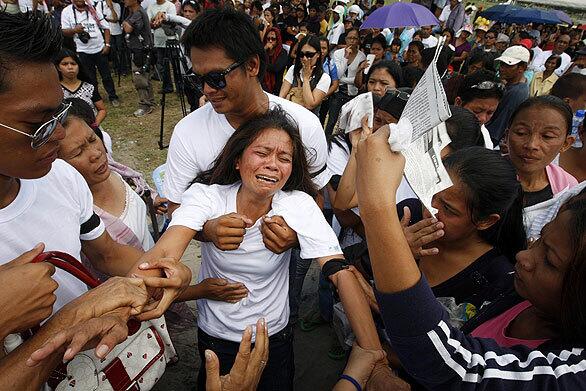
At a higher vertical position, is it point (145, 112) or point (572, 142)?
point (572, 142)

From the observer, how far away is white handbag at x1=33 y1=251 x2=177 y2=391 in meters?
1.29

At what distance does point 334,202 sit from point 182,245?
118 centimetres

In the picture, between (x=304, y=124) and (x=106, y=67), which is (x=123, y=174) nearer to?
(x=304, y=124)

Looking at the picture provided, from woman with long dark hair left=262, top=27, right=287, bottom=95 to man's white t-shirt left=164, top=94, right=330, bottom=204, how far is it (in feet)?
17.7

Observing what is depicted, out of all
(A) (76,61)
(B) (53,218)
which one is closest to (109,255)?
(B) (53,218)

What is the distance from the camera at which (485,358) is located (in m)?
1.08

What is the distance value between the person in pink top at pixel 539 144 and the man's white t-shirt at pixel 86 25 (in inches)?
295

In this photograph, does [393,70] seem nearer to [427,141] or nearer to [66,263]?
[427,141]

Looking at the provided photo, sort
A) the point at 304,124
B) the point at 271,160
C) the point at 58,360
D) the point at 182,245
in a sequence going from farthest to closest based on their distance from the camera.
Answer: the point at 304,124
the point at 271,160
the point at 182,245
the point at 58,360

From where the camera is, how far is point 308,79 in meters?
5.45

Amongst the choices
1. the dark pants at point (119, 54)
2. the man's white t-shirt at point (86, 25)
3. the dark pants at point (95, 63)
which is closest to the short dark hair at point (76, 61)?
the dark pants at point (95, 63)

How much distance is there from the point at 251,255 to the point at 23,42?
3.85ft

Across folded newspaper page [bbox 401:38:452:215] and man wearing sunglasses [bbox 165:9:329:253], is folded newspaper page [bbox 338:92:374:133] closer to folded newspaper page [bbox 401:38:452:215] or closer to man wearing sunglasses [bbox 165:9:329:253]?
man wearing sunglasses [bbox 165:9:329:253]

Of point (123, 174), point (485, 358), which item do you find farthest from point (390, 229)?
point (123, 174)
